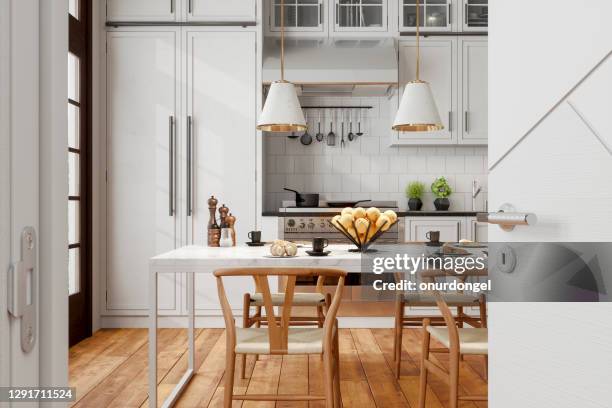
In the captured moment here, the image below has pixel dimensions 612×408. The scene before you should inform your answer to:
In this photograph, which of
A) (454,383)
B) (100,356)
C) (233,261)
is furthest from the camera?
(100,356)

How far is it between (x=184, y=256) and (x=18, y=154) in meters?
2.00

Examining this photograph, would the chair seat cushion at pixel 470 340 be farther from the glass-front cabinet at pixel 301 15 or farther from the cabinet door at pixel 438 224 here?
the glass-front cabinet at pixel 301 15

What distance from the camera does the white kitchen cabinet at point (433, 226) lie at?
4.44 m

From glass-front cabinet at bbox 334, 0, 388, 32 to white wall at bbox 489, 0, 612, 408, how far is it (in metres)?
3.92

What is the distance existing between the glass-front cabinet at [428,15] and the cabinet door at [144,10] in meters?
1.91

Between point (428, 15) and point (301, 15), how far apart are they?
1.09 metres

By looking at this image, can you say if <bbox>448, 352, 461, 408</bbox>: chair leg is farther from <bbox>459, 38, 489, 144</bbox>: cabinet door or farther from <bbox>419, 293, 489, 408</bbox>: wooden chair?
<bbox>459, 38, 489, 144</bbox>: cabinet door

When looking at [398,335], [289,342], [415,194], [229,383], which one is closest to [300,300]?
[398,335]

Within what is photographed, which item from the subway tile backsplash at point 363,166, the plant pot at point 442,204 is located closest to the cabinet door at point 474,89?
the subway tile backsplash at point 363,166

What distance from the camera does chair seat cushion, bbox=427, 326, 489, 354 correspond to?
6.88 ft

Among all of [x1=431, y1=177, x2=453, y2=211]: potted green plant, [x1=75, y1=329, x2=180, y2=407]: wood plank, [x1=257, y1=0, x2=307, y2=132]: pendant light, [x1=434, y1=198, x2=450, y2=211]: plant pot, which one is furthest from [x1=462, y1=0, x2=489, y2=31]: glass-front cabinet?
[x1=75, y1=329, x2=180, y2=407]: wood plank

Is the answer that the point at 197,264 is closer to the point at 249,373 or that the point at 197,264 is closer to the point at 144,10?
the point at 249,373

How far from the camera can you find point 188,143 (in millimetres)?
4395

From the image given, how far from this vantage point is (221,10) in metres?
4.43
